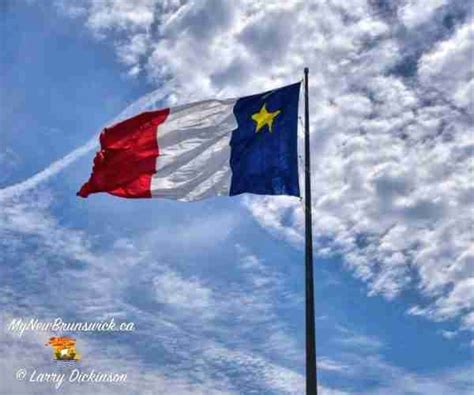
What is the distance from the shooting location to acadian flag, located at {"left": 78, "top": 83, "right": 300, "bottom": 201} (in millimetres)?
22203

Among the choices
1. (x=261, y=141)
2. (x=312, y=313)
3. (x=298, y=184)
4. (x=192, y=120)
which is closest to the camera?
(x=312, y=313)

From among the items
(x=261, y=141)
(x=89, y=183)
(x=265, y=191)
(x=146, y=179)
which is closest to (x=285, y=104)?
(x=261, y=141)

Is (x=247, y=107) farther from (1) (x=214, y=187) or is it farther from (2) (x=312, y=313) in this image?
(2) (x=312, y=313)

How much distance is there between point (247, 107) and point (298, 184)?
3531 mm

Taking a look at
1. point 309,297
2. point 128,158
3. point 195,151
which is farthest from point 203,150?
point 309,297

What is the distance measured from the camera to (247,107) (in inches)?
925

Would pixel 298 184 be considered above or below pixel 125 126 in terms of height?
below

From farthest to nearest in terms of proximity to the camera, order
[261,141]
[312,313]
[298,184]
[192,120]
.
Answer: [192,120] → [261,141] → [298,184] → [312,313]

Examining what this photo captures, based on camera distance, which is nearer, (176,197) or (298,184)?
(298,184)

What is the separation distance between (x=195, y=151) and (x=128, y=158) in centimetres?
207

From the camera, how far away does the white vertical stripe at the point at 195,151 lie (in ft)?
76.1

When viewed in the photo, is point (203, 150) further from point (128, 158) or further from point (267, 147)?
point (267, 147)

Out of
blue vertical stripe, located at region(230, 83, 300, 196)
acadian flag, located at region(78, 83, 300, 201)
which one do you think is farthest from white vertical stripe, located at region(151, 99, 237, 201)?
blue vertical stripe, located at region(230, 83, 300, 196)

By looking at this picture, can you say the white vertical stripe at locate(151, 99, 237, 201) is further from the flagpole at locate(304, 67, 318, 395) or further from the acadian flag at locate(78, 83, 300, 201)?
the flagpole at locate(304, 67, 318, 395)
